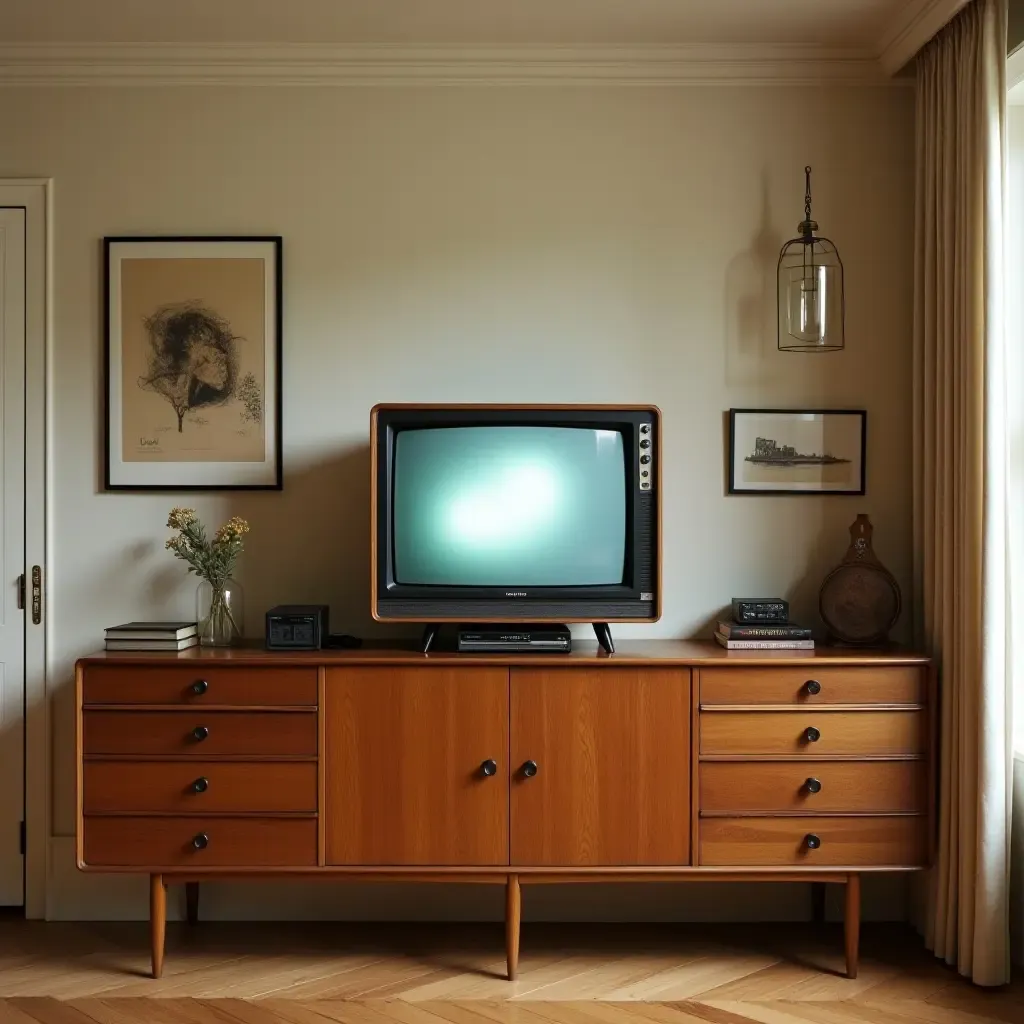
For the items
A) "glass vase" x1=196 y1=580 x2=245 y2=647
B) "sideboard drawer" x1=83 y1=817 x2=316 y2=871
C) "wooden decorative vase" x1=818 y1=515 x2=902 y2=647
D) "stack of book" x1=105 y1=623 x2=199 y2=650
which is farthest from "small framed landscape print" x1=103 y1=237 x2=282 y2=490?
"wooden decorative vase" x1=818 y1=515 x2=902 y2=647

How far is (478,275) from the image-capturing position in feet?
10.3

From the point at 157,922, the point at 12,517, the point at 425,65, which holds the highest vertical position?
the point at 425,65

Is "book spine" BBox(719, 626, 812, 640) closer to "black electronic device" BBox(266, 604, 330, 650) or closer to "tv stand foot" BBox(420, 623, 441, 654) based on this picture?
"tv stand foot" BBox(420, 623, 441, 654)

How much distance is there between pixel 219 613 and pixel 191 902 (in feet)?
2.92

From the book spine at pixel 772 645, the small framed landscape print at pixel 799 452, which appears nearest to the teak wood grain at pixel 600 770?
the book spine at pixel 772 645

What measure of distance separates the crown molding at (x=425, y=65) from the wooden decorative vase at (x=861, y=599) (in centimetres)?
143

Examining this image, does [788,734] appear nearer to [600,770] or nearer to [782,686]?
[782,686]

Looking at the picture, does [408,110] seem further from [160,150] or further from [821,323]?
[821,323]

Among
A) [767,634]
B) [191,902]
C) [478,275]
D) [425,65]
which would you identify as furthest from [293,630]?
[425,65]

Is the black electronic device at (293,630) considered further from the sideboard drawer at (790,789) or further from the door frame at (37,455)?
the sideboard drawer at (790,789)

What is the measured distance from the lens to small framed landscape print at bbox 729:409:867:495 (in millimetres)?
3129

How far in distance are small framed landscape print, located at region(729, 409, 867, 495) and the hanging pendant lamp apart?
0.72 feet

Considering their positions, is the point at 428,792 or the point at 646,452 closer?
the point at 428,792

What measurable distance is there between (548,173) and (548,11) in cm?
46
